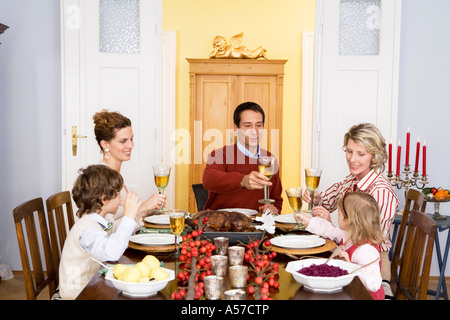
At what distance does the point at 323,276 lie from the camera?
138cm

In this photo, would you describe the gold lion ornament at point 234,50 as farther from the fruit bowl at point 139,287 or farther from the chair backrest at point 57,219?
the fruit bowl at point 139,287

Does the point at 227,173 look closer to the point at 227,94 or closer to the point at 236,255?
the point at 236,255

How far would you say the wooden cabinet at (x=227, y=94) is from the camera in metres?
5.09

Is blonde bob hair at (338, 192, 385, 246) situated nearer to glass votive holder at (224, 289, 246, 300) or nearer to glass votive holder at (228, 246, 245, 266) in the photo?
glass votive holder at (228, 246, 245, 266)

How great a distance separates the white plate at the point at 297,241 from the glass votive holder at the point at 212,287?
1.87 ft

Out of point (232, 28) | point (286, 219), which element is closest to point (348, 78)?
point (286, 219)

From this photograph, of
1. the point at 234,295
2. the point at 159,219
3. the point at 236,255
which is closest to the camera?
the point at 234,295

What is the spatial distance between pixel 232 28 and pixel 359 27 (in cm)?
214

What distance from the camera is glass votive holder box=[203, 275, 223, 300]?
4.17ft

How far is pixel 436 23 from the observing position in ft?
12.4

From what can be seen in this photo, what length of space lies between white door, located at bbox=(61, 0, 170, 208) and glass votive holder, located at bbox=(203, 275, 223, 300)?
246 centimetres

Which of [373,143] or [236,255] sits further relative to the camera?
[373,143]

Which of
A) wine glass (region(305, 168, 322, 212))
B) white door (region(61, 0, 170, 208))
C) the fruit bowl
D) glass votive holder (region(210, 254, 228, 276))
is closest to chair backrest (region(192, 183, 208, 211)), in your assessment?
white door (region(61, 0, 170, 208))

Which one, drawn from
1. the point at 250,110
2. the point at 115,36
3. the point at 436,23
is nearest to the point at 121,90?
the point at 115,36
